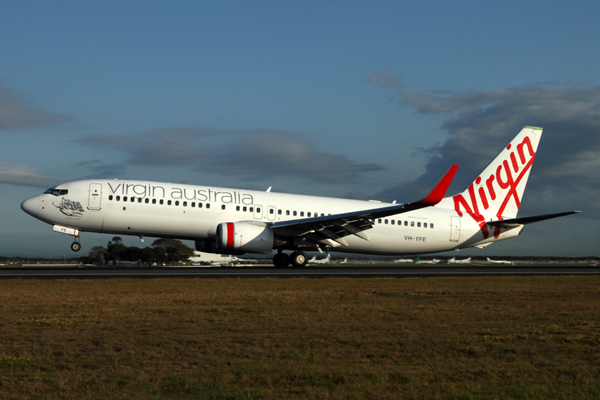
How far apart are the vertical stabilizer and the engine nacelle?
44.9 feet

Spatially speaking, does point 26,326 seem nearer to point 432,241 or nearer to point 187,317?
point 187,317

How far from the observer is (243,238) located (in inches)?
1070

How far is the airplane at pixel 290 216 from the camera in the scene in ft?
90.1

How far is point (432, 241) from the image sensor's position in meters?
33.8

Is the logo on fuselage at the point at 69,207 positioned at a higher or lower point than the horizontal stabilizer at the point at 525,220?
higher

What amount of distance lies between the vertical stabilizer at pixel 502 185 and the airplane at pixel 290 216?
0.06 m

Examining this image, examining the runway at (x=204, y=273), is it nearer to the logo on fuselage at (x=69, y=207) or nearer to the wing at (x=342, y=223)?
the wing at (x=342, y=223)

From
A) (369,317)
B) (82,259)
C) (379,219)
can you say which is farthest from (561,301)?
(82,259)

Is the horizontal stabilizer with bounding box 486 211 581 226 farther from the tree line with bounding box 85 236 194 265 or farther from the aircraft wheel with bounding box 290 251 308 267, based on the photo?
the tree line with bounding box 85 236 194 265

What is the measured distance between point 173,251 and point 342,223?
181 ft

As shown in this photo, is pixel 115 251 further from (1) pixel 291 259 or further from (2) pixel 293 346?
(2) pixel 293 346

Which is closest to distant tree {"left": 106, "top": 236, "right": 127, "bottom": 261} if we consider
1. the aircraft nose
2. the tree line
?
the tree line

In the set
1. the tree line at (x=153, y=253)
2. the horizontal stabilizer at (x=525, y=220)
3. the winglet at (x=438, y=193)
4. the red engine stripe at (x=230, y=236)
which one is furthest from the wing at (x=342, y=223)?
the tree line at (x=153, y=253)

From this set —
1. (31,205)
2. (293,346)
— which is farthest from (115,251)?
(293,346)
